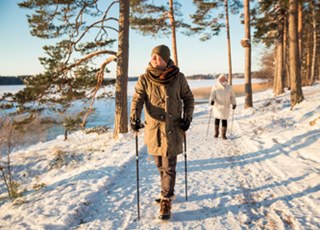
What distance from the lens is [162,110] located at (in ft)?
11.0

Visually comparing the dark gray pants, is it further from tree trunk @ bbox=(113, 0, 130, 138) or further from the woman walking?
tree trunk @ bbox=(113, 0, 130, 138)

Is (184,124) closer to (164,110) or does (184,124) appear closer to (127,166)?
(164,110)

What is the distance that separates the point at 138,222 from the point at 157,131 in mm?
1220

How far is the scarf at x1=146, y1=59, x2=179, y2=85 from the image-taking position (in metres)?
3.20

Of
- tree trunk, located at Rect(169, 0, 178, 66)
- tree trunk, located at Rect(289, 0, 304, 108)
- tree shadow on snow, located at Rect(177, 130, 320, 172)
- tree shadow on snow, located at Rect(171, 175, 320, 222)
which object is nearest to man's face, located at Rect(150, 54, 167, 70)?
tree shadow on snow, located at Rect(171, 175, 320, 222)

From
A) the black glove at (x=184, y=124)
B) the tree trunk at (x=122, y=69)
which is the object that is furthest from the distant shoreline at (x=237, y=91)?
the black glove at (x=184, y=124)

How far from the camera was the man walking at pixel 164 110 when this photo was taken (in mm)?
3248

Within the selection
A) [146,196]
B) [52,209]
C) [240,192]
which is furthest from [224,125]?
[52,209]

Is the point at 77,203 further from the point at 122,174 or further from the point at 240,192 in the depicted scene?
the point at 240,192

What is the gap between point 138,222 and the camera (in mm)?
3260

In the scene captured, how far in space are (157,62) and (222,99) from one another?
17.7ft

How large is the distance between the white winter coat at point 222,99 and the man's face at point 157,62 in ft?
17.2

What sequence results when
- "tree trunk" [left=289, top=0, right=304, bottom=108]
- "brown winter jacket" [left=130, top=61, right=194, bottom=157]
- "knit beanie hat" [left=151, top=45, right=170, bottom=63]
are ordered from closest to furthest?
"knit beanie hat" [left=151, top=45, right=170, bottom=63] → "brown winter jacket" [left=130, top=61, right=194, bottom=157] → "tree trunk" [left=289, top=0, right=304, bottom=108]

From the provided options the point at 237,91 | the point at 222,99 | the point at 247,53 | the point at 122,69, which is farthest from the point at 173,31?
the point at 237,91
